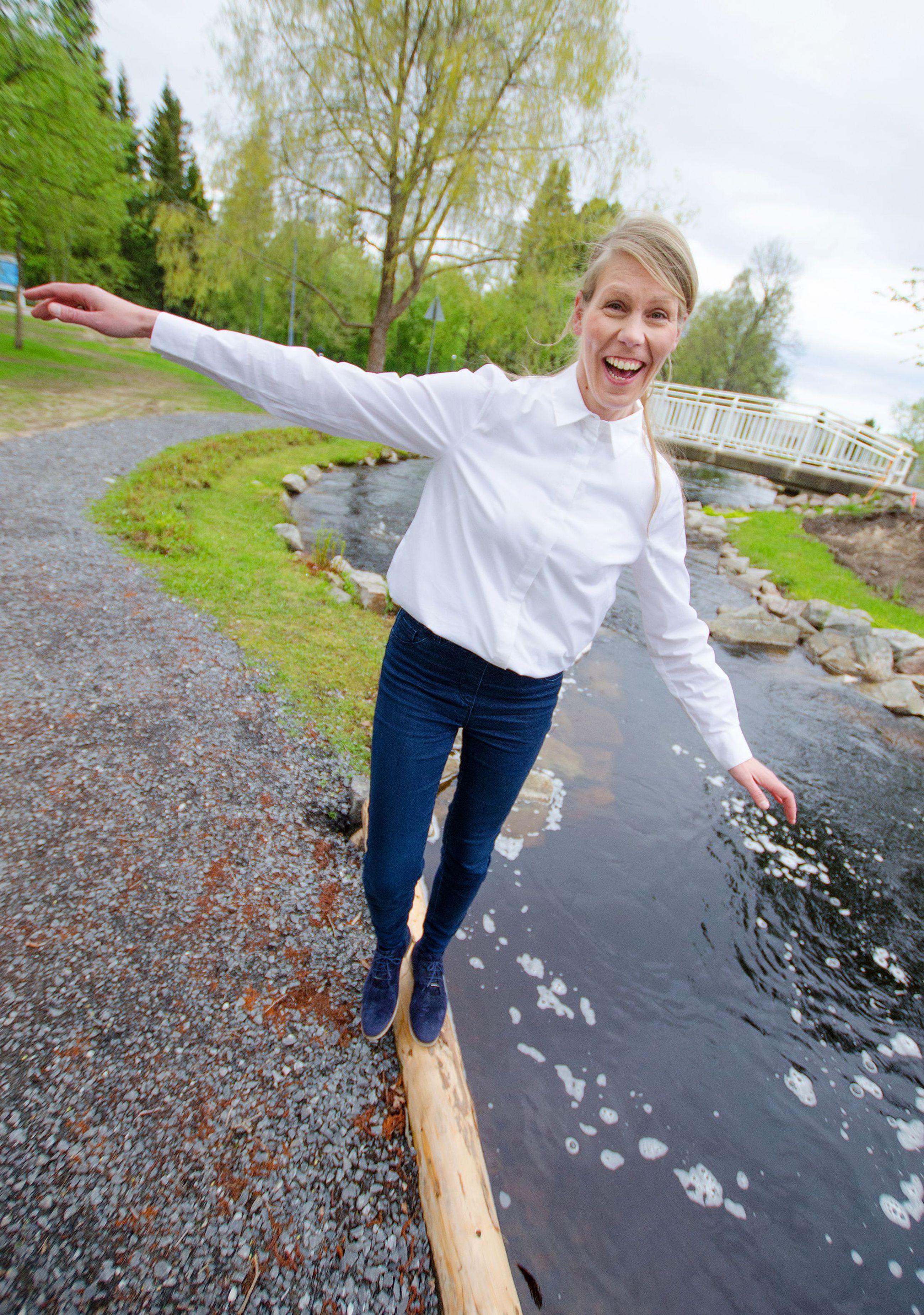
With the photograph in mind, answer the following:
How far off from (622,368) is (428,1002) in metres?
1.90

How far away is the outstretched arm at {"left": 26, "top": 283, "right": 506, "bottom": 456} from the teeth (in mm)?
316

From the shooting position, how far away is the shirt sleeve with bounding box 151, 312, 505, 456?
4.52ft

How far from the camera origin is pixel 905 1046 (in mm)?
2838

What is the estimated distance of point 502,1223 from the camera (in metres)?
1.95

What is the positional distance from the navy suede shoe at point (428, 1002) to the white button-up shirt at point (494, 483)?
1.12 m

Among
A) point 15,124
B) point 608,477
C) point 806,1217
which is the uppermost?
point 15,124

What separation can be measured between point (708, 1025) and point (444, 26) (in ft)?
56.7

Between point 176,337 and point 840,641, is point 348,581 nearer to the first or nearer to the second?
point 176,337

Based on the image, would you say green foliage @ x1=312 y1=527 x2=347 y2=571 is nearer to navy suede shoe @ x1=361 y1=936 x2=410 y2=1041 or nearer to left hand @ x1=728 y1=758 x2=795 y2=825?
navy suede shoe @ x1=361 y1=936 x2=410 y2=1041

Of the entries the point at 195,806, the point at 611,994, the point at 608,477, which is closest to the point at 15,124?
the point at 195,806

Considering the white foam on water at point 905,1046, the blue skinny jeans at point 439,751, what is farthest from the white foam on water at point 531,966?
the white foam on water at point 905,1046

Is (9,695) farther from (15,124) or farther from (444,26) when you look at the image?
(444,26)

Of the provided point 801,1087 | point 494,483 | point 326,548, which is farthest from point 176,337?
point 326,548


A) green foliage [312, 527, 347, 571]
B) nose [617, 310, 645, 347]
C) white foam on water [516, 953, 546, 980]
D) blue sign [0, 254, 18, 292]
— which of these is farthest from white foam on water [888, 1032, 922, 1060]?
blue sign [0, 254, 18, 292]
